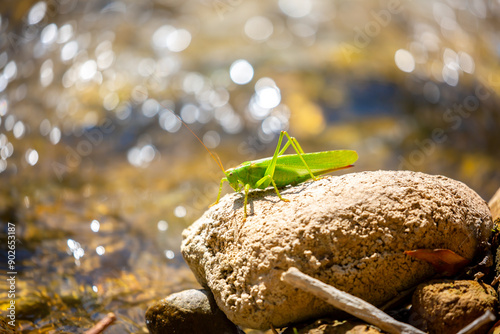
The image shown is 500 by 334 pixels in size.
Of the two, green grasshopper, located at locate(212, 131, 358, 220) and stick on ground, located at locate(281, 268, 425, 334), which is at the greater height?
green grasshopper, located at locate(212, 131, 358, 220)

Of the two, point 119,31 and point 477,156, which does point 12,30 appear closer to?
point 119,31

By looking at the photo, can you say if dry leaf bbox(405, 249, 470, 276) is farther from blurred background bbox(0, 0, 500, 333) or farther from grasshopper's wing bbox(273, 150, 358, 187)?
blurred background bbox(0, 0, 500, 333)

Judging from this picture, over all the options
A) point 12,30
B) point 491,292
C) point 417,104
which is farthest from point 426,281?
point 12,30

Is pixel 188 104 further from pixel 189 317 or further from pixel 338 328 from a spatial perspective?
pixel 338 328

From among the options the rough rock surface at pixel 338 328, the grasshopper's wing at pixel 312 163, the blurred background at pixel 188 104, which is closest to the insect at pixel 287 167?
the grasshopper's wing at pixel 312 163

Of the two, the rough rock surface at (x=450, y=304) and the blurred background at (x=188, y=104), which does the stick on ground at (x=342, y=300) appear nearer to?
the rough rock surface at (x=450, y=304)

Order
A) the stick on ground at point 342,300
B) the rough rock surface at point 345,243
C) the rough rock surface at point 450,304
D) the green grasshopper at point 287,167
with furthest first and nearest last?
the green grasshopper at point 287,167, the rough rock surface at point 345,243, the rough rock surface at point 450,304, the stick on ground at point 342,300

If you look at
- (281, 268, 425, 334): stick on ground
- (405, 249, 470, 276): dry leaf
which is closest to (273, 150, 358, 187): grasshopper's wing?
(405, 249, 470, 276): dry leaf

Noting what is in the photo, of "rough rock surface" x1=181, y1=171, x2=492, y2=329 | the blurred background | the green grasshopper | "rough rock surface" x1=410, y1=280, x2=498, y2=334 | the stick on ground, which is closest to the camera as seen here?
the stick on ground
